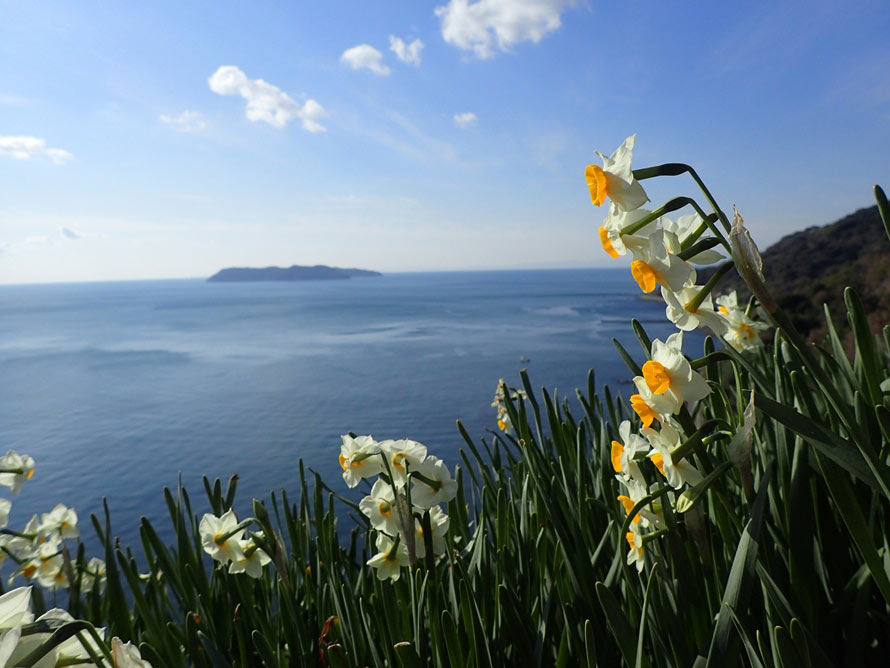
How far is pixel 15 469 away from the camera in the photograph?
1.85m

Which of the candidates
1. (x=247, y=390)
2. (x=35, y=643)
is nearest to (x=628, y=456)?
(x=35, y=643)

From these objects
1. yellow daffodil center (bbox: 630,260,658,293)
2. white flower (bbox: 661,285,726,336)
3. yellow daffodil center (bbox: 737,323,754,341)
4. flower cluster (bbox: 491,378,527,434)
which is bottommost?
flower cluster (bbox: 491,378,527,434)

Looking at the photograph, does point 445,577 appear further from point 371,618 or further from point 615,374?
point 615,374

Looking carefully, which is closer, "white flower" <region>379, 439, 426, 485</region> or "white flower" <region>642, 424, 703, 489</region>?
"white flower" <region>642, 424, 703, 489</region>

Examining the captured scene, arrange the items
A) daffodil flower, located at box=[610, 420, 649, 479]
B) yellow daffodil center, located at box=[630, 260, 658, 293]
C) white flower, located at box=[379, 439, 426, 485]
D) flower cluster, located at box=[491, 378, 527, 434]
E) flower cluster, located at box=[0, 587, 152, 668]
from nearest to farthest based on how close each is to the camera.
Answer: flower cluster, located at box=[0, 587, 152, 668], yellow daffodil center, located at box=[630, 260, 658, 293], daffodil flower, located at box=[610, 420, 649, 479], white flower, located at box=[379, 439, 426, 485], flower cluster, located at box=[491, 378, 527, 434]

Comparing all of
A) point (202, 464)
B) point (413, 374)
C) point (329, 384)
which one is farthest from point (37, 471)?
point (413, 374)

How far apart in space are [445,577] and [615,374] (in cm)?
2193

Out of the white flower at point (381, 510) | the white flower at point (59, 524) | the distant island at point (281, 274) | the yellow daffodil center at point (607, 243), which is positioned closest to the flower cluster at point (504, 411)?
the white flower at point (381, 510)

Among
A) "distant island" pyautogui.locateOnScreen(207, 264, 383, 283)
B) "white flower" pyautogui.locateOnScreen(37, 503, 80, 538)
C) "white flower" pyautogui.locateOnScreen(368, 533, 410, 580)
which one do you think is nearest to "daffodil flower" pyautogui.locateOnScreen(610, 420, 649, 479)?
"white flower" pyautogui.locateOnScreen(368, 533, 410, 580)

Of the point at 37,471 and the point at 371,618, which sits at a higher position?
the point at 371,618

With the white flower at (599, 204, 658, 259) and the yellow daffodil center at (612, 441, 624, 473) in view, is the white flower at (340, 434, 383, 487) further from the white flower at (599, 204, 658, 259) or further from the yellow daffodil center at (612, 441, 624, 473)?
the white flower at (599, 204, 658, 259)

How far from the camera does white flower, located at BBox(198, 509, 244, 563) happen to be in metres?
1.52

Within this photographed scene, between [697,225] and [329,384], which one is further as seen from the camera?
[329,384]

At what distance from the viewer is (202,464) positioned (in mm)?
13055
